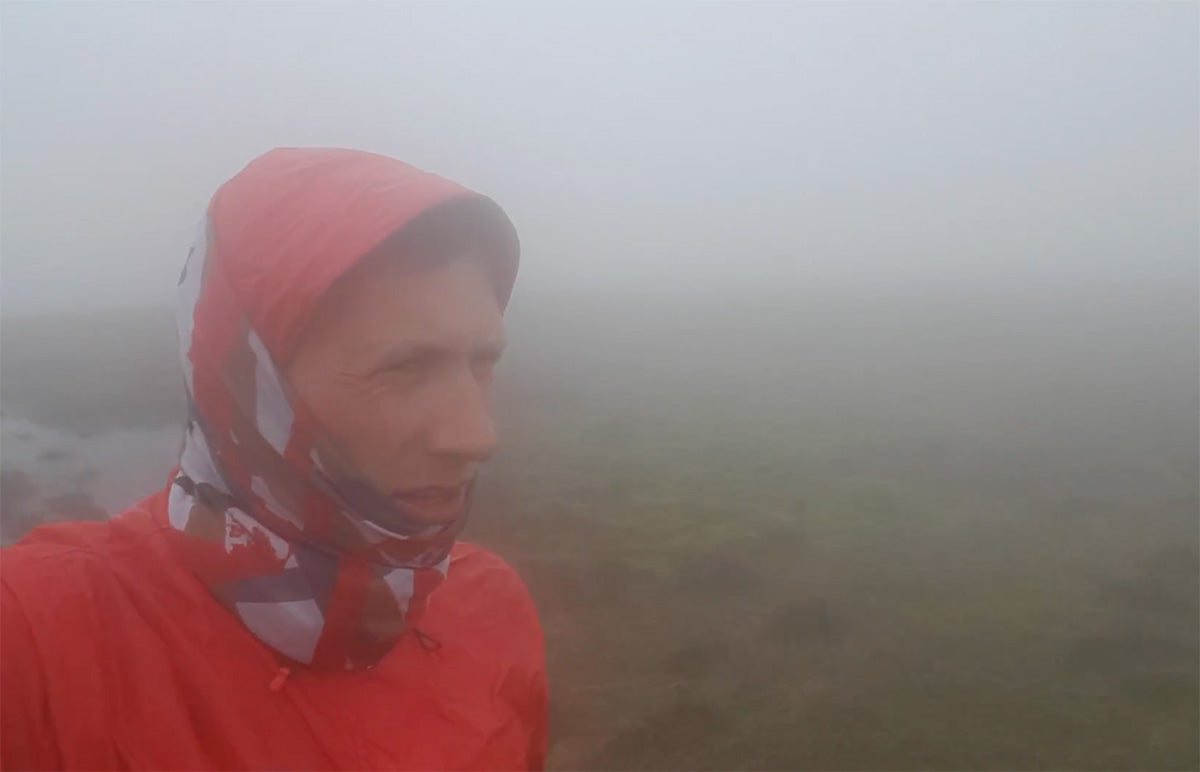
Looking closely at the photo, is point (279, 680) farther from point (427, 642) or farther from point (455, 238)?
point (455, 238)

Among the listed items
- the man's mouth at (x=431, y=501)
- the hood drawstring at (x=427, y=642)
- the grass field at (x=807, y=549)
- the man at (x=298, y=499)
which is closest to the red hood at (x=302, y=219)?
the man at (x=298, y=499)

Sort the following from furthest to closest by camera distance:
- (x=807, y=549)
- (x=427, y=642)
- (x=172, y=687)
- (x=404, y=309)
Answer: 1. (x=807, y=549)
2. (x=427, y=642)
3. (x=404, y=309)
4. (x=172, y=687)

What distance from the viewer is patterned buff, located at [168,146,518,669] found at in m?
1.04

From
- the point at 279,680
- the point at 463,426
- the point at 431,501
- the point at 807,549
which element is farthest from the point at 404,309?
the point at 807,549

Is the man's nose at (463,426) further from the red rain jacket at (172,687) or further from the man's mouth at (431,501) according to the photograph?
the red rain jacket at (172,687)

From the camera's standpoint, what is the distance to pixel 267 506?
1079 millimetres

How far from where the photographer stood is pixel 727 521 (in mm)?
10703

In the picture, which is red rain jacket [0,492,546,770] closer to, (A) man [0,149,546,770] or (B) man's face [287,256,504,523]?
(A) man [0,149,546,770]

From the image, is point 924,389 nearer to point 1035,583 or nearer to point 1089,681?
point 1035,583

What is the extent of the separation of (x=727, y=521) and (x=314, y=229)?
10167mm

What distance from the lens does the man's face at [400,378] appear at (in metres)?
1.04

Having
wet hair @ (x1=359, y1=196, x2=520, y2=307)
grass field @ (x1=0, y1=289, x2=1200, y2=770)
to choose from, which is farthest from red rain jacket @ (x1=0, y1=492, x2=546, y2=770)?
grass field @ (x1=0, y1=289, x2=1200, y2=770)

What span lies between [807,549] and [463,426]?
9190mm

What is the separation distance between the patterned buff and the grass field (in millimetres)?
986
